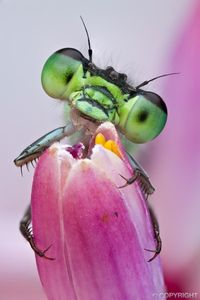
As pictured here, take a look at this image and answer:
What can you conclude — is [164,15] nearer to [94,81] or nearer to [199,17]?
[199,17]

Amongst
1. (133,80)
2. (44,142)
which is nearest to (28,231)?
(44,142)

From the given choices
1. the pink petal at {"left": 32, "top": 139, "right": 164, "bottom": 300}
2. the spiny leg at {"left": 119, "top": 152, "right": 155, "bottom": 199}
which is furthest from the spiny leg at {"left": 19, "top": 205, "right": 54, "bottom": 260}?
the spiny leg at {"left": 119, "top": 152, "right": 155, "bottom": 199}

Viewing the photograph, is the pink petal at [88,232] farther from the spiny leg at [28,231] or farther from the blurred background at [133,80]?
the blurred background at [133,80]

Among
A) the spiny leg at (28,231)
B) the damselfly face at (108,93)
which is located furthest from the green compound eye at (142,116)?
the spiny leg at (28,231)

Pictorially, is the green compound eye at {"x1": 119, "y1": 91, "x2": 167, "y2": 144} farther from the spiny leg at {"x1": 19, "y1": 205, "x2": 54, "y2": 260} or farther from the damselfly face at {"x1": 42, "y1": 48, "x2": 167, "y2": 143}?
the spiny leg at {"x1": 19, "y1": 205, "x2": 54, "y2": 260}

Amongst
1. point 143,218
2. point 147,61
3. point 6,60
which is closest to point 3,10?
point 6,60

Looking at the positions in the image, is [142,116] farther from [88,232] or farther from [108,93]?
[88,232]
